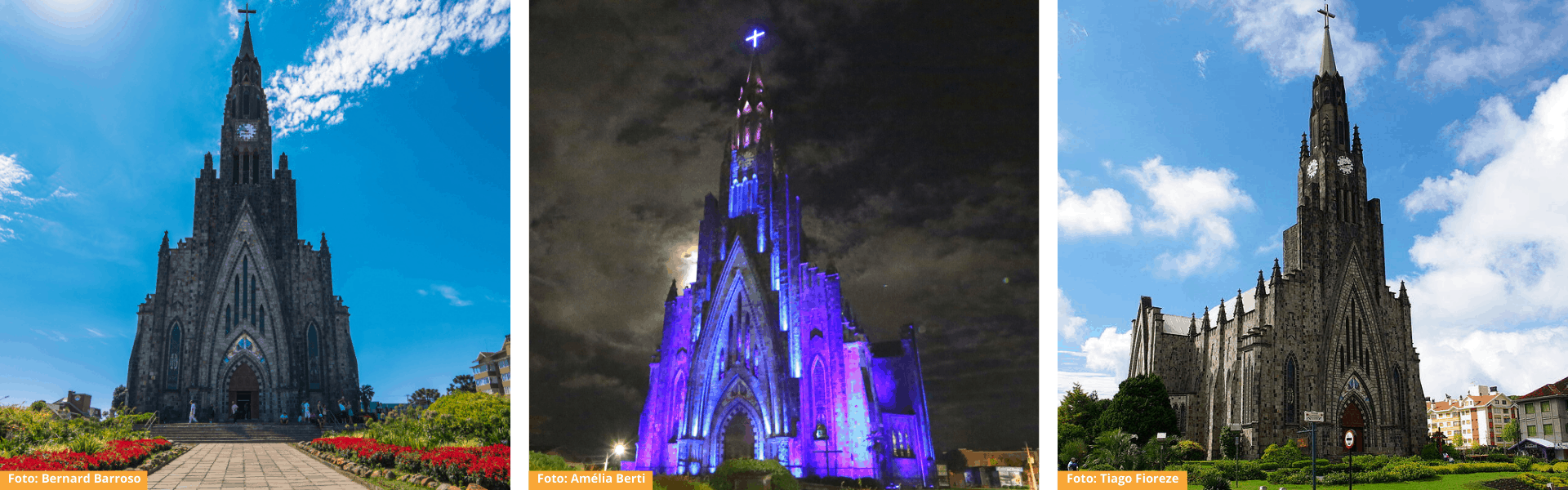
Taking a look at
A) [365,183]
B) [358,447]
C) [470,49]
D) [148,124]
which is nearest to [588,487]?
[358,447]

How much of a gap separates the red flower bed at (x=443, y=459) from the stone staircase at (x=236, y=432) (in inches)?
20.2

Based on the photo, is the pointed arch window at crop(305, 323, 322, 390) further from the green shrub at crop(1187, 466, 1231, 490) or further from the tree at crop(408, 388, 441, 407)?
the green shrub at crop(1187, 466, 1231, 490)

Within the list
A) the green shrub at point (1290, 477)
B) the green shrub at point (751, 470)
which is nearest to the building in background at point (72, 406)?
the green shrub at point (751, 470)

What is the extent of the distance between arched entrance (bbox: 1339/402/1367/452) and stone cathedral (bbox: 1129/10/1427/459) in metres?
0.01

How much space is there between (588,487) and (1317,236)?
9.32m

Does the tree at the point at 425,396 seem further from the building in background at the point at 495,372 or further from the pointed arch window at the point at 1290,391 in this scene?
the pointed arch window at the point at 1290,391

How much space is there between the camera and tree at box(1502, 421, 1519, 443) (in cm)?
1004

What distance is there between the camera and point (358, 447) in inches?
323

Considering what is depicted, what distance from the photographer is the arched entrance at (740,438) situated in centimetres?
921

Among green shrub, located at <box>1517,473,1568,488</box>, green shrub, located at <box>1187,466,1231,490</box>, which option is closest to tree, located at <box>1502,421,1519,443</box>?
green shrub, located at <box>1517,473,1568,488</box>

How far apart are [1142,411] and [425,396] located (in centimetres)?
785

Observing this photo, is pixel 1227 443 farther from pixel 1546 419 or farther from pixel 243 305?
pixel 243 305

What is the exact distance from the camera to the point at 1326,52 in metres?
9.38

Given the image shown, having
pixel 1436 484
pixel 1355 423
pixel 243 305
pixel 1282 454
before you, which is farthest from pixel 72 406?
pixel 1355 423
